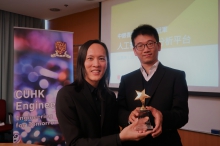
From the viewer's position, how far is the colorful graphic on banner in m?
3.30

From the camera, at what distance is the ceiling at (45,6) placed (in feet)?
13.2

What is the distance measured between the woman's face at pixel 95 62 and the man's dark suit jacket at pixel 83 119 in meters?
0.09

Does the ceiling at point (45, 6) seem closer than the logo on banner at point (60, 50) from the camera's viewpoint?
No

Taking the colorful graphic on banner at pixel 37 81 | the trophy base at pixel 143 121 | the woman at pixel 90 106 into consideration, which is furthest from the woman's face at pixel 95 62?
the colorful graphic on banner at pixel 37 81

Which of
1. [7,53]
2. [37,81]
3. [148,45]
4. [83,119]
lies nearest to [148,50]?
[148,45]

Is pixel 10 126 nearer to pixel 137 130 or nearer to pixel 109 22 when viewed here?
pixel 109 22

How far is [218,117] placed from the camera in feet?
8.90

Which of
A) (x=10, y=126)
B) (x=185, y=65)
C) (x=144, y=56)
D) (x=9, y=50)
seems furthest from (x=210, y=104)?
(x=9, y=50)

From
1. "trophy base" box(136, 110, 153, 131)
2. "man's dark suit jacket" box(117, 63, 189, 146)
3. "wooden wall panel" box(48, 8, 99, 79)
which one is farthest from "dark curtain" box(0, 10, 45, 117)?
"trophy base" box(136, 110, 153, 131)

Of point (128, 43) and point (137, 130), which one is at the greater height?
point (128, 43)

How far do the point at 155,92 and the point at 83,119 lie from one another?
46 cm

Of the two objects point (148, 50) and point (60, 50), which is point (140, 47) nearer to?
point (148, 50)

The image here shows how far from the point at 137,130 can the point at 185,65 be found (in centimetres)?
219

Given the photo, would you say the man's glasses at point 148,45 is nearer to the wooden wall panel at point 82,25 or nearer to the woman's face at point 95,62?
the woman's face at point 95,62
